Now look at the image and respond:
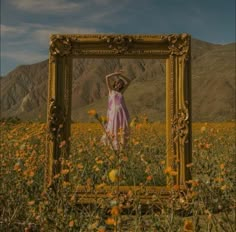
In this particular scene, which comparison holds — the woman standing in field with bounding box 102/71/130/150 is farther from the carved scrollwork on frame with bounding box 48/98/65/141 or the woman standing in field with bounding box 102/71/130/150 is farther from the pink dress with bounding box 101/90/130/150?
the carved scrollwork on frame with bounding box 48/98/65/141

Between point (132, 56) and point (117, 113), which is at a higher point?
point (132, 56)

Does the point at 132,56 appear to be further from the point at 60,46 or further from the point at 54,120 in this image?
the point at 54,120

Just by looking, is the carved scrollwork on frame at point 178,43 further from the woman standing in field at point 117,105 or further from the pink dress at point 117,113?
the pink dress at point 117,113

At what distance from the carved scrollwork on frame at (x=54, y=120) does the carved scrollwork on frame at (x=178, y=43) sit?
5.74ft

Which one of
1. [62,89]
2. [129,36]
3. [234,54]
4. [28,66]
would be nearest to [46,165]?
[62,89]

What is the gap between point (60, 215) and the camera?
3500mm

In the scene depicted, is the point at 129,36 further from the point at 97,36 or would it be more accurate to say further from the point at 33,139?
the point at 33,139

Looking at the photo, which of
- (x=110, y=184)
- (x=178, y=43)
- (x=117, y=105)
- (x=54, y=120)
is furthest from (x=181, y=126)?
(x=110, y=184)

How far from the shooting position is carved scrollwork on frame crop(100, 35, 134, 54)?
583cm

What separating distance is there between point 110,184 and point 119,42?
8.42ft

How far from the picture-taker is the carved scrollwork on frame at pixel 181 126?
5770mm

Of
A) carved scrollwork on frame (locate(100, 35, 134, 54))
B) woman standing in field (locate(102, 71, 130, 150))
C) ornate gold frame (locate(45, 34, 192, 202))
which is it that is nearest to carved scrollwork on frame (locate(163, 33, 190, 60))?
ornate gold frame (locate(45, 34, 192, 202))

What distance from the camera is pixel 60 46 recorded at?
19.4 ft

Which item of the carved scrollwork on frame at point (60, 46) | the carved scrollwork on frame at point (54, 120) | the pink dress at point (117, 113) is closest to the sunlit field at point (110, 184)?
the carved scrollwork on frame at point (54, 120)
